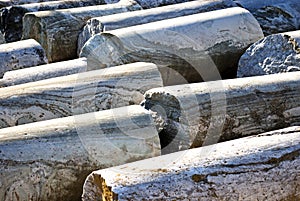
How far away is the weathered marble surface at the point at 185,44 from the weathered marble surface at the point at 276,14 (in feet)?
1.14

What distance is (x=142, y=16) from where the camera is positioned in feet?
11.5

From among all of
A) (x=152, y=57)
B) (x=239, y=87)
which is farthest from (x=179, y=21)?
(x=239, y=87)

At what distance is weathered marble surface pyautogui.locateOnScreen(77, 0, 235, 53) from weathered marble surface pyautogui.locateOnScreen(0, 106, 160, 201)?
1210 mm

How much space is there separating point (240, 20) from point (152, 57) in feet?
1.96

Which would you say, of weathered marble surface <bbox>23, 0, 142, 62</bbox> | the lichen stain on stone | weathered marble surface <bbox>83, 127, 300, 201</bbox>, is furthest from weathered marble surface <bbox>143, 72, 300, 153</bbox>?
weathered marble surface <bbox>23, 0, 142, 62</bbox>

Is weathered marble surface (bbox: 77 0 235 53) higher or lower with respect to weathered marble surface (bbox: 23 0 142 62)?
higher

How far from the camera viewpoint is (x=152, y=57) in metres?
3.09

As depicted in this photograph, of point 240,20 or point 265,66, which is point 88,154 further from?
point 240,20

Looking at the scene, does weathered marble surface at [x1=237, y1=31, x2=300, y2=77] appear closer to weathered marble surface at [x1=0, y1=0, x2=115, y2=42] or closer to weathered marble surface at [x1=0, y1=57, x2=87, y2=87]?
weathered marble surface at [x1=0, y1=57, x2=87, y2=87]

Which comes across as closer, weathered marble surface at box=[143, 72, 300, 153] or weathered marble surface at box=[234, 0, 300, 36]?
weathered marble surface at box=[143, 72, 300, 153]

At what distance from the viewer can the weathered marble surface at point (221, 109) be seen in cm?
234

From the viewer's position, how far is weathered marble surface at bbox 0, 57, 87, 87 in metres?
2.84

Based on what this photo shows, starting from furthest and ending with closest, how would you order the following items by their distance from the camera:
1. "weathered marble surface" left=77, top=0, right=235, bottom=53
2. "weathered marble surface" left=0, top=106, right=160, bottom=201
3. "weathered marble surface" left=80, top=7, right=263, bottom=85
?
"weathered marble surface" left=77, top=0, right=235, bottom=53
"weathered marble surface" left=80, top=7, right=263, bottom=85
"weathered marble surface" left=0, top=106, right=160, bottom=201

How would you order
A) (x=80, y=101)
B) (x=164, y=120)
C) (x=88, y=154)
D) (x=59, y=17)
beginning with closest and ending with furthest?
(x=88, y=154), (x=164, y=120), (x=80, y=101), (x=59, y=17)
